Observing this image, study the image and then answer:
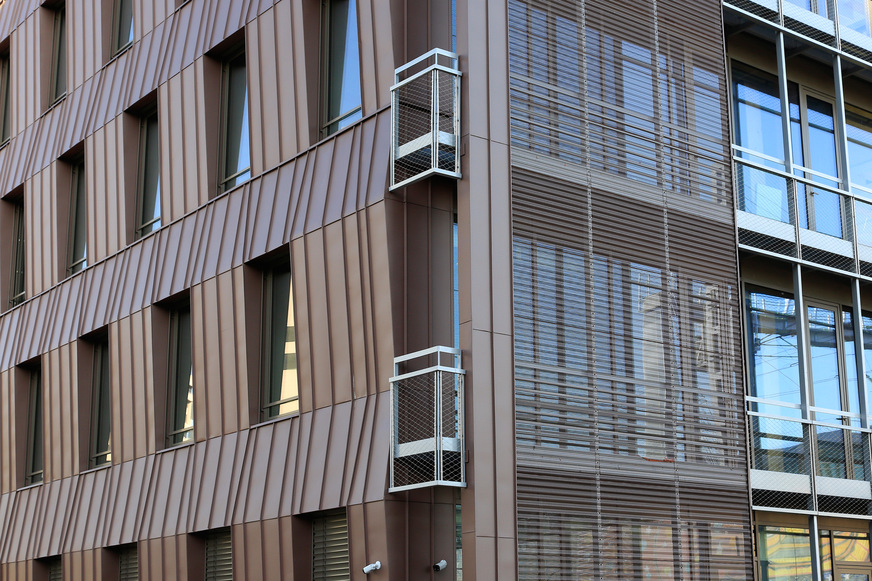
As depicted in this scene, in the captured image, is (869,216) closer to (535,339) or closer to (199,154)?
(535,339)

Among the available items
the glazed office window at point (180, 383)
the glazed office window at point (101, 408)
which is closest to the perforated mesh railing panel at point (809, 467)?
the glazed office window at point (180, 383)

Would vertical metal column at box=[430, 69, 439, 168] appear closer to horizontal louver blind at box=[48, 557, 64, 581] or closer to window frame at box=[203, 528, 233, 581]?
window frame at box=[203, 528, 233, 581]

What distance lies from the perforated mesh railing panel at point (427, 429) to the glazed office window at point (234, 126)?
5673 millimetres

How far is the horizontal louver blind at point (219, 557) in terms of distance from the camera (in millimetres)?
17172

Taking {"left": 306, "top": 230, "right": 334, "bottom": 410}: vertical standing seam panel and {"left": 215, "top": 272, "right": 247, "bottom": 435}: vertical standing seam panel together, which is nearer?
{"left": 306, "top": 230, "right": 334, "bottom": 410}: vertical standing seam panel

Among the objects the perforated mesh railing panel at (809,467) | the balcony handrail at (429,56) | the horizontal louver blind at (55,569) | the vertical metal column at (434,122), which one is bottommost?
the horizontal louver blind at (55,569)

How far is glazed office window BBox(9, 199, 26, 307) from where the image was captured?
2512cm

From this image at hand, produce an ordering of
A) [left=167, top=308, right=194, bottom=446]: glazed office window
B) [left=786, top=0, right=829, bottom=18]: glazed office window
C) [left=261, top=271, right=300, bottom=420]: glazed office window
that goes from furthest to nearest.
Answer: [left=786, top=0, right=829, bottom=18]: glazed office window < [left=167, top=308, right=194, bottom=446]: glazed office window < [left=261, top=271, right=300, bottom=420]: glazed office window

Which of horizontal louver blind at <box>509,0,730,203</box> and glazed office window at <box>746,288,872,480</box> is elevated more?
horizontal louver blind at <box>509,0,730,203</box>

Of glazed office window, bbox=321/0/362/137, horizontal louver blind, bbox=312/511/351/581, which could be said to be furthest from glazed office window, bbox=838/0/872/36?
horizontal louver blind, bbox=312/511/351/581

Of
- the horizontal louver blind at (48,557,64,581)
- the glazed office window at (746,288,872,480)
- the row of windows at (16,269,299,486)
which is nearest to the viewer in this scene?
the glazed office window at (746,288,872,480)

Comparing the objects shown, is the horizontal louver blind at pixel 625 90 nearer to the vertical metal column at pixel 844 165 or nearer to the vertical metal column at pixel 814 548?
the vertical metal column at pixel 844 165

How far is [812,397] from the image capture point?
18391 millimetres

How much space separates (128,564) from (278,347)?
4.86 meters
